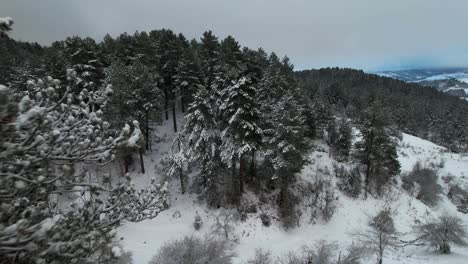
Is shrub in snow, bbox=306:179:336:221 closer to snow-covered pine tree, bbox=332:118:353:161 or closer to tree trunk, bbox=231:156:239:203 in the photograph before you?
tree trunk, bbox=231:156:239:203

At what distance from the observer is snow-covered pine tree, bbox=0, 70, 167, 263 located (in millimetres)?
2547

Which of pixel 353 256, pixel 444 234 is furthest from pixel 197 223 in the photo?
pixel 444 234

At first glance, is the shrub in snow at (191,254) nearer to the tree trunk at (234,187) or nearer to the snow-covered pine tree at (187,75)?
the tree trunk at (234,187)

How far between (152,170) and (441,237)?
1033 inches

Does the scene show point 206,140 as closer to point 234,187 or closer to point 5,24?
point 234,187

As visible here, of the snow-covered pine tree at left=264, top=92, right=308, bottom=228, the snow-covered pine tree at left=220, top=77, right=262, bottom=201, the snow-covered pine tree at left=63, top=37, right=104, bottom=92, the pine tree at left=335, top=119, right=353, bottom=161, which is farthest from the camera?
the pine tree at left=335, top=119, right=353, bottom=161

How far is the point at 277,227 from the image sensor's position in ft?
82.5

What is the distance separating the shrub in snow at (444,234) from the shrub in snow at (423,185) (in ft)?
25.8

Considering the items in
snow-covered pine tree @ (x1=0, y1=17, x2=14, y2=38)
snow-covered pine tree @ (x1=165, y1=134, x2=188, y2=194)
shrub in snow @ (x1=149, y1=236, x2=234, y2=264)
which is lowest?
shrub in snow @ (x1=149, y1=236, x2=234, y2=264)

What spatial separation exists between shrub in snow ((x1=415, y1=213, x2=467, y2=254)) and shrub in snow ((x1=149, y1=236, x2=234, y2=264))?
718 inches

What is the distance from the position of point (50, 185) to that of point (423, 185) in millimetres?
39792

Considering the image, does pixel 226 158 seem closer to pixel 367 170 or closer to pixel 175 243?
pixel 175 243

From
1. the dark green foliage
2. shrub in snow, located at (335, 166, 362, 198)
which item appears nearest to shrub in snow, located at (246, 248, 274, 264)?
shrub in snow, located at (335, 166, 362, 198)

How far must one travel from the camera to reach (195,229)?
23.4 m
